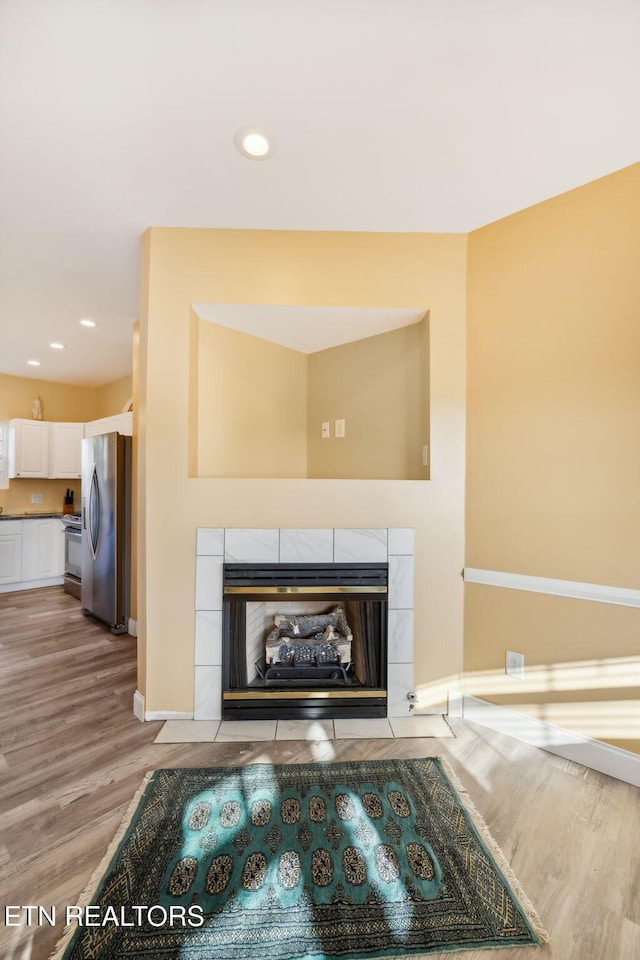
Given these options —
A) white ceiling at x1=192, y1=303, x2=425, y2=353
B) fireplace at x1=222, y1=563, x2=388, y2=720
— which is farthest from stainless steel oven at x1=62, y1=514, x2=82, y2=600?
white ceiling at x1=192, y1=303, x2=425, y2=353

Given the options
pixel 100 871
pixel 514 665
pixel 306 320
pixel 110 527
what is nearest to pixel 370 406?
pixel 306 320

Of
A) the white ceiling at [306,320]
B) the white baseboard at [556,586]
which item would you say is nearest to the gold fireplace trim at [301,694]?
the white baseboard at [556,586]

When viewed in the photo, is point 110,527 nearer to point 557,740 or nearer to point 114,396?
point 114,396

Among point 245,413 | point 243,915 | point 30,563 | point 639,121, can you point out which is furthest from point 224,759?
point 30,563

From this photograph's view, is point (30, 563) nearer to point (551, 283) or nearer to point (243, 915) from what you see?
point (243, 915)

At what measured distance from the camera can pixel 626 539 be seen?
1.66m

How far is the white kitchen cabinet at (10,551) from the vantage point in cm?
444

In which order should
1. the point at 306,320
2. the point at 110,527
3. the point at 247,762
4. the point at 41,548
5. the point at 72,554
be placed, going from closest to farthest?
the point at 247,762 < the point at 306,320 < the point at 110,527 < the point at 72,554 < the point at 41,548

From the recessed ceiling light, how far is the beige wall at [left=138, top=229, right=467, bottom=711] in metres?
0.48

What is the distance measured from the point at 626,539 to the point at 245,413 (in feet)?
7.15

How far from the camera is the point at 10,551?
4.49 m

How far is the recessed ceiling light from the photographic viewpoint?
4.89 feet

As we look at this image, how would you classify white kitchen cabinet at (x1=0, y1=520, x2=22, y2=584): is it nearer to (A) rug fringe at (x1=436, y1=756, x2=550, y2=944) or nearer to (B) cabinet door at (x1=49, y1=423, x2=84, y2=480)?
(B) cabinet door at (x1=49, y1=423, x2=84, y2=480)

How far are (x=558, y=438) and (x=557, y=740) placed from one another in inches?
56.6
